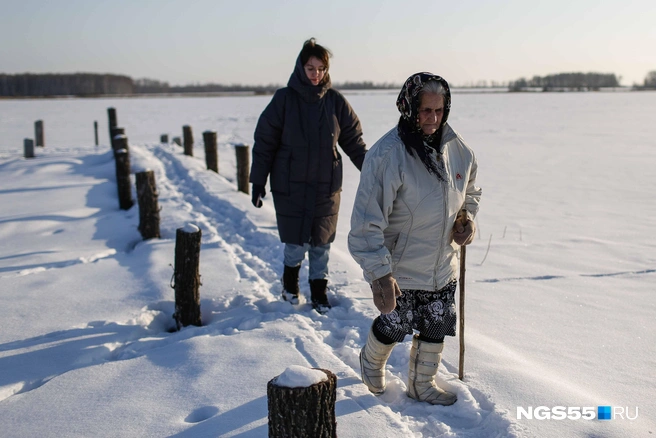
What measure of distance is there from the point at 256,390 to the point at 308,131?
5.75ft

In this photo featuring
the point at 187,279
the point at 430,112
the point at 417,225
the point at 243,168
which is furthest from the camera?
the point at 243,168

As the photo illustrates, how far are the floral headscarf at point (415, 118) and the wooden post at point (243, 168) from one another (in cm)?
690

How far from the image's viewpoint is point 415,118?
94.9 inches

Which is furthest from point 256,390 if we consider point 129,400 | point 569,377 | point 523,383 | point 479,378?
point 569,377

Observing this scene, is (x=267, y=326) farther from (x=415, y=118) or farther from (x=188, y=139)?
(x=188, y=139)

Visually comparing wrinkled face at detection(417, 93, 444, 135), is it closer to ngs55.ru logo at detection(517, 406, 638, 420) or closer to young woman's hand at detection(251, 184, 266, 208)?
ngs55.ru logo at detection(517, 406, 638, 420)

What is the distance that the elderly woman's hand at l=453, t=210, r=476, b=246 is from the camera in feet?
8.45

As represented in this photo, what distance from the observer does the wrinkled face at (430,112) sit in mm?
2359

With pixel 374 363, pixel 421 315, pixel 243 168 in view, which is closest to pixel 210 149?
pixel 243 168

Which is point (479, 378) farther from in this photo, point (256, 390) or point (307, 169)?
point (307, 169)

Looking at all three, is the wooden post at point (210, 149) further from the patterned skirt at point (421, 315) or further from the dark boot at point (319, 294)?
the patterned skirt at point (421, 315)

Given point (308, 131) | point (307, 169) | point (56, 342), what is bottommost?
point (56, 342)

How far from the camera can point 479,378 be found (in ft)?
9.89

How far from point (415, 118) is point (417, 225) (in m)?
0.48
